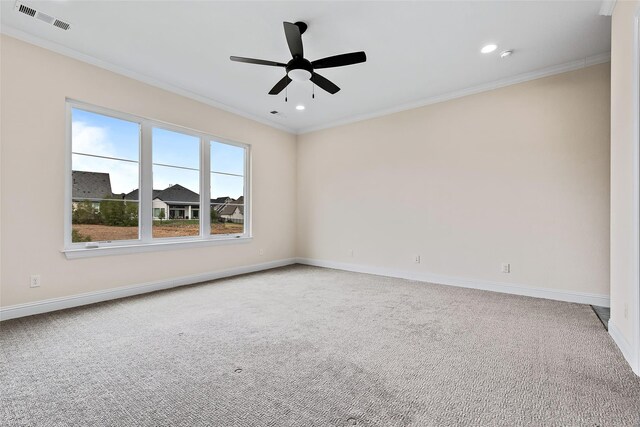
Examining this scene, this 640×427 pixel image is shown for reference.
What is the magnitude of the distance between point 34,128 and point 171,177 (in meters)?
1.57

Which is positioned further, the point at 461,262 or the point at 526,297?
the point at 461,262

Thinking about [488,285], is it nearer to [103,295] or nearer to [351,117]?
[351,117]

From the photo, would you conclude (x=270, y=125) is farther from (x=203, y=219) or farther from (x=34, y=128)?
(x=34, y=128)

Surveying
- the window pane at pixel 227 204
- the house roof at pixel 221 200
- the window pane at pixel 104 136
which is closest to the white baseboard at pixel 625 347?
the window pane at pixel 227 204

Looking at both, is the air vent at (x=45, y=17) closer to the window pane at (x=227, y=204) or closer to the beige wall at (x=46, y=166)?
the beige wall at (x=46, y=166)

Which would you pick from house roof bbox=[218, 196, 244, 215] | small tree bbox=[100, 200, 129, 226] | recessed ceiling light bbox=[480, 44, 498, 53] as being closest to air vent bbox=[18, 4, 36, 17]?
small tree bbox=[100, 200, 129, 226]

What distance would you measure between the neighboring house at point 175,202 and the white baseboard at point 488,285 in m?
2.81

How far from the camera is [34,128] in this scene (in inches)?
122

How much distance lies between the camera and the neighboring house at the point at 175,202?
166 inches

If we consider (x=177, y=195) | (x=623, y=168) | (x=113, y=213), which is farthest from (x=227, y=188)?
(x=623, y=168)

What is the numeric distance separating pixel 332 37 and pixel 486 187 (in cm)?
293

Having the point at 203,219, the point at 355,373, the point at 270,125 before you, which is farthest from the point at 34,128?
the point at 355,373

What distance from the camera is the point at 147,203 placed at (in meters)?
4.09

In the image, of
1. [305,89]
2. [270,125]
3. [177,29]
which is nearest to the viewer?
[177,29]
